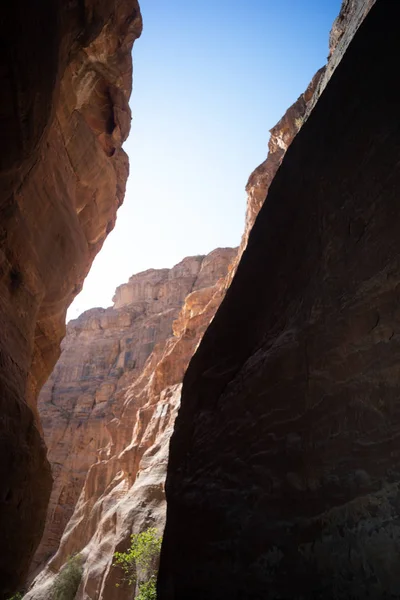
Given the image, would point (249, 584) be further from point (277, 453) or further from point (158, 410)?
point (158, 410)

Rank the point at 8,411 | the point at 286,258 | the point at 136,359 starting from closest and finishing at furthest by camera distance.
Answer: the point at 286,258, the point at 8,411, the point at 136,359

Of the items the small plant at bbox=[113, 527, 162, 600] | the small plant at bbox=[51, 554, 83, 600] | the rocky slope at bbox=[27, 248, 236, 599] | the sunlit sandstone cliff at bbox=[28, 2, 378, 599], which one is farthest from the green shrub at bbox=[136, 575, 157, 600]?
the small plant at bbox=[51, 554, 83, 600]

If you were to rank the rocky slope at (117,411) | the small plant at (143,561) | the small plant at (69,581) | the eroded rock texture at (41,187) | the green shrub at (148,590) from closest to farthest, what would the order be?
the eroded rock texture at (41,187) < the green shrub at (148,590) < the small plant at (143,561) < the rocky slope at (117,411) < the small plant at (69,581)

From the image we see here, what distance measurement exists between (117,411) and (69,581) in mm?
18001

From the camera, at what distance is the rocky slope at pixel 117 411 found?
69.6 feet

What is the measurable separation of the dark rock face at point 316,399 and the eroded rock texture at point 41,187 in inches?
141

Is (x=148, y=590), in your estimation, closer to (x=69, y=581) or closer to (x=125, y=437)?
(x=69, y=581)

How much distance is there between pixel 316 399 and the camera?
4.39 meters

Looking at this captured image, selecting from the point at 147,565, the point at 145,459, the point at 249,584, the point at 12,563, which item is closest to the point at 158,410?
the point at 145,459

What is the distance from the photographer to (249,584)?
4.08m

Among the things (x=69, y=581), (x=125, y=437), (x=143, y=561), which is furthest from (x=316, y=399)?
(x=125, y=437)

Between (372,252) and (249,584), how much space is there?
3975mm

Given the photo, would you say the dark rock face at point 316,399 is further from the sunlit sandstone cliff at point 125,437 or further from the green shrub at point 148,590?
the green shrub at point 148,590

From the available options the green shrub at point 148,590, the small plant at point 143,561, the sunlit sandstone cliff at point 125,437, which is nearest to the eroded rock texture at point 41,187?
the sunlit sandstone cliff at point 125,437
